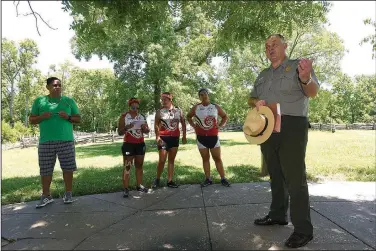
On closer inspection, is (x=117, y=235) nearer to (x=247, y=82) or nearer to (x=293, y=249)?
(x=293, y=249)

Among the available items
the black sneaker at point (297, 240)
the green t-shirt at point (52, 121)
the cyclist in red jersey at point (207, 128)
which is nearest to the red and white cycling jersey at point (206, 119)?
the cyclist in red jersey at point (207, 128)

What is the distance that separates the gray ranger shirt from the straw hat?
205 millimetres

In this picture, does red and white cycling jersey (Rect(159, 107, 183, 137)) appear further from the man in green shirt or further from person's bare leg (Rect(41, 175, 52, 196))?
person's bare leg (Rect(41, 175, 52, 196))

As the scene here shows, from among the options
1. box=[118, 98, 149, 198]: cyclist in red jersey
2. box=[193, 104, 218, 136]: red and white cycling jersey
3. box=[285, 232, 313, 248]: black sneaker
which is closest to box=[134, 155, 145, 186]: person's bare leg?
box=[118, 98, 149, 198]: cyclist in red jersey

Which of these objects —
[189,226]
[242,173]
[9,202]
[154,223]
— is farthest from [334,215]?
[9,202]

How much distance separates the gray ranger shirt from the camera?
11.9ft

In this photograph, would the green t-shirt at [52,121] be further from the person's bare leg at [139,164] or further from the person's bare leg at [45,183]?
the person's bare leg at [139,164]

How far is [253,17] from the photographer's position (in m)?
4.35

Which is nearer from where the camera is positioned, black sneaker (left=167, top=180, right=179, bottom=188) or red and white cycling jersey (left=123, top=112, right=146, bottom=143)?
red and white cycling jersey (left=123, top=112, right=146, bottom=143)

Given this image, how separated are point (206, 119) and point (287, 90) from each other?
3.04 meters

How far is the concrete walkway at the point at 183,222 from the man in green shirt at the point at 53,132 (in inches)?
22.5

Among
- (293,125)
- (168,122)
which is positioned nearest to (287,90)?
(293,125)

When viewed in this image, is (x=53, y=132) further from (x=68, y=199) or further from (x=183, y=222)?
(x=183, y=222)

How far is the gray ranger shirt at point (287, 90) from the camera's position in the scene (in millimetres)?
3639
